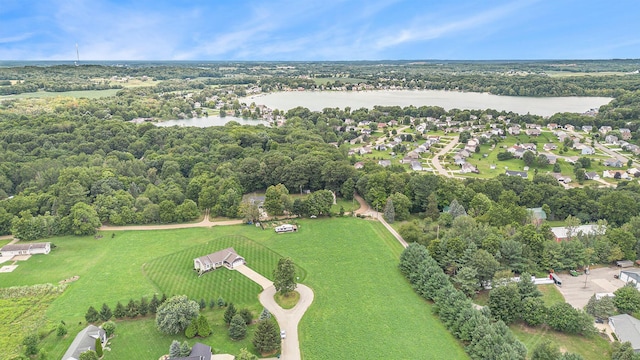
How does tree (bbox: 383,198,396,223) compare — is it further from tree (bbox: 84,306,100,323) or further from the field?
tree (bbox: 84,306,100,323)

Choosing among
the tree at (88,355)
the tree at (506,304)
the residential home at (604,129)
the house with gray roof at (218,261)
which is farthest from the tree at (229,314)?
the residential home at (604,129)

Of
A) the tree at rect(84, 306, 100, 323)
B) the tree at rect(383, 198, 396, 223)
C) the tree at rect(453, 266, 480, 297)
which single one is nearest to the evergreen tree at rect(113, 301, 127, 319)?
the tree at rect(84, 306, 100, 323)

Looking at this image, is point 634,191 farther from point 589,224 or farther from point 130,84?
point 130,84

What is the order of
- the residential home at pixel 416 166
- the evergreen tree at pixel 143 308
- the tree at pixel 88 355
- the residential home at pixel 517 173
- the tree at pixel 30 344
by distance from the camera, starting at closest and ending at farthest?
1. the tree at pixel 88 355
2. the tree at pixel 30 344
3. the evergreen tree at pixel 143 308
4. the residential home at pixel 517 173
5. the residential home at pixel 416 166

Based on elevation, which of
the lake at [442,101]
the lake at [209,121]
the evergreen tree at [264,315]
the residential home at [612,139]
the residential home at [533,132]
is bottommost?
the evergreen tree at [264,315]

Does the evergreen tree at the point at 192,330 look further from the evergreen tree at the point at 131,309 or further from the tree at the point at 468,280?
the tree at the point at 468,280

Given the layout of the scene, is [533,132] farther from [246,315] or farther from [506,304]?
[246,315]

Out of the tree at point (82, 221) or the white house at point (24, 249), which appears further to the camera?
the tree at point (82, 221)
